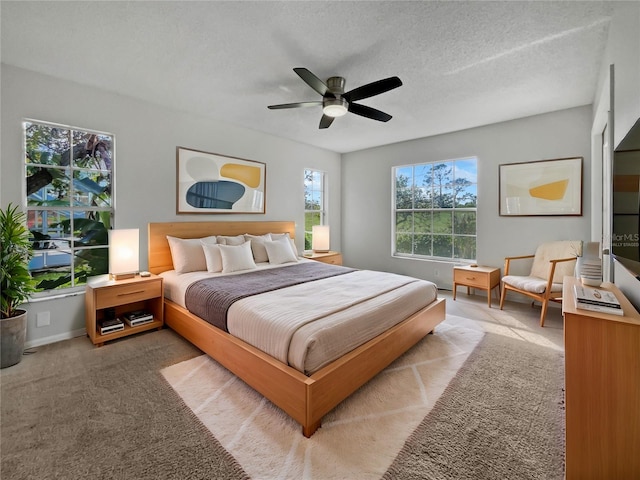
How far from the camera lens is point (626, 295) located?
1.61 meters

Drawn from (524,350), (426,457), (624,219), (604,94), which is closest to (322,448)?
(426,457)

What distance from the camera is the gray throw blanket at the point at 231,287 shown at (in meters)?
2.47

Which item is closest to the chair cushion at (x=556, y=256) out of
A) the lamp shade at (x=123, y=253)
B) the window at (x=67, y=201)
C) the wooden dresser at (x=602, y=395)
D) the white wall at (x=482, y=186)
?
the white wall at (x=482, y=186)

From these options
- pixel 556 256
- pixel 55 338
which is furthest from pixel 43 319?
pixel 556 256

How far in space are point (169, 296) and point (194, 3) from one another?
2790mm

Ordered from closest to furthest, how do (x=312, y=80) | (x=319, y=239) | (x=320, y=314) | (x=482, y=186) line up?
(x=320, y=314), (x=312, y=80), (x=482, y=186), (x=319, y=239)

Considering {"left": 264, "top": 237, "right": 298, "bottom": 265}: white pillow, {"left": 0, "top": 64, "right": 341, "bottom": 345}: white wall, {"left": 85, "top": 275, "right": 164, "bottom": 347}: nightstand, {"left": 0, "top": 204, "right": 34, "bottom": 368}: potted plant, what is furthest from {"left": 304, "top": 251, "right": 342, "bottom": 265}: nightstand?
{"left": 0, "top": 204, "right": 34, "bottom": 368}: potted plant

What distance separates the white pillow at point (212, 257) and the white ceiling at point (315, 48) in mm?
1798

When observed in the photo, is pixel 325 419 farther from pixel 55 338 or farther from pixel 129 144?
pixel 129 144

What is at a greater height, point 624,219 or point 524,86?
point 524,86

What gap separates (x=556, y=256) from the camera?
3732 millimetres

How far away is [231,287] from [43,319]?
6.42 feet

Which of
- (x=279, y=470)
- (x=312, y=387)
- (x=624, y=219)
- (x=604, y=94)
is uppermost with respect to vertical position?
(x=604, y=94)

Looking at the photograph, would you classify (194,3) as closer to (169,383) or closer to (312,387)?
(312,387)
